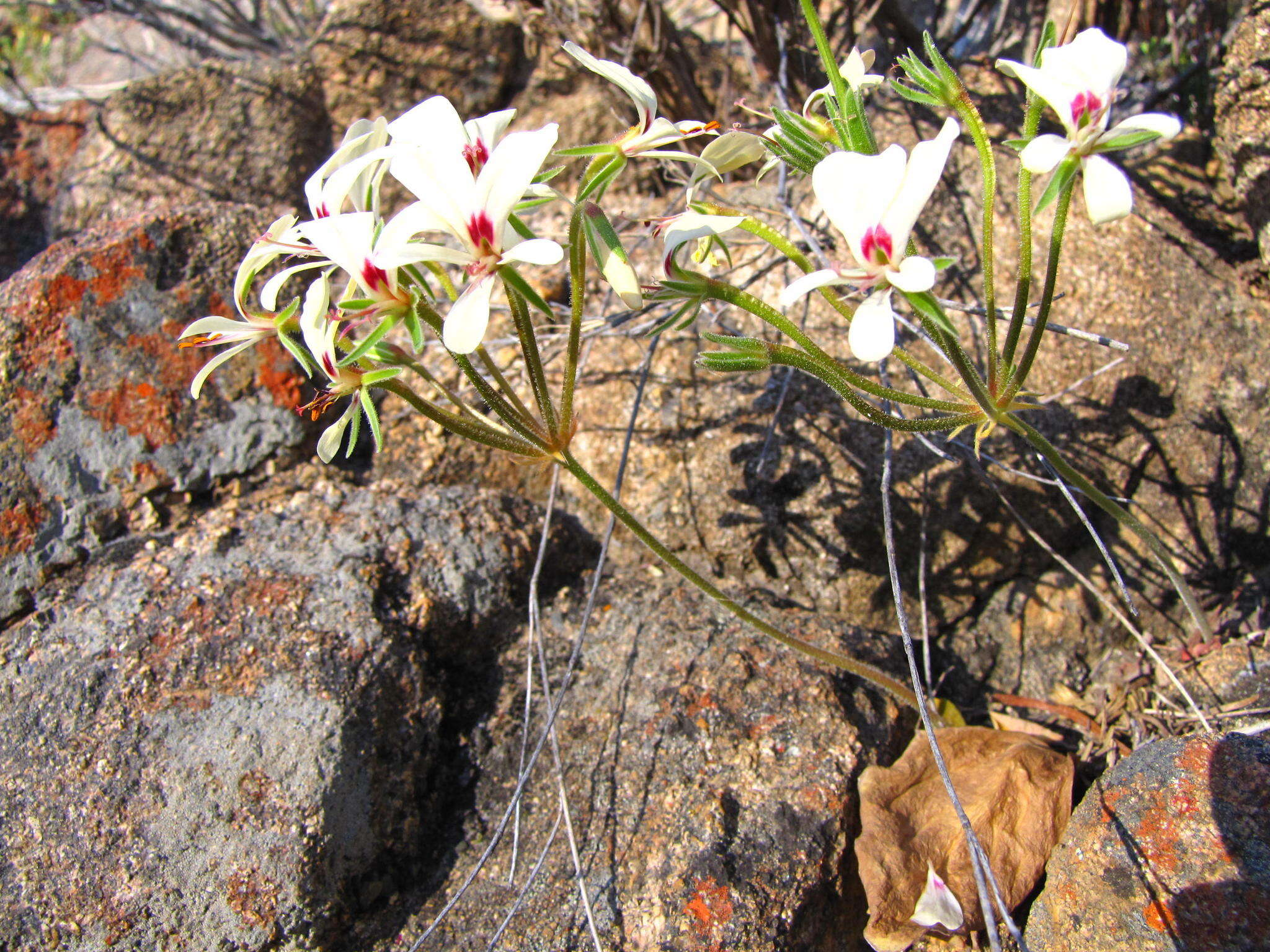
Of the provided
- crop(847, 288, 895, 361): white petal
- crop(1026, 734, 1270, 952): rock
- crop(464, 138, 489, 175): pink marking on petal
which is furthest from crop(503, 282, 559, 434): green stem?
crop(1026, 734, 1270, 952): rock

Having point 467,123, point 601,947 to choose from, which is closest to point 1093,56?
point 467,123

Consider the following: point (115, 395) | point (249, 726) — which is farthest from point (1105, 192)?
point (115, 395)

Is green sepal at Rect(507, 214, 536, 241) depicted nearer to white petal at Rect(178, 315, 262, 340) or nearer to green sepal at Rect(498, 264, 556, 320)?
green sepal at Rect(498, 264, 556, 320)

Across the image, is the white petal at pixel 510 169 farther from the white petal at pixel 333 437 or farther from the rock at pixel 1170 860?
the rock at pixel 1170 860

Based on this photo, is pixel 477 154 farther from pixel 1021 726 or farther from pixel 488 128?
pixel 1021 726

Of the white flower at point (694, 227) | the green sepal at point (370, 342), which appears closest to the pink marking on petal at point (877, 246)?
the white flower at point (694, 227)

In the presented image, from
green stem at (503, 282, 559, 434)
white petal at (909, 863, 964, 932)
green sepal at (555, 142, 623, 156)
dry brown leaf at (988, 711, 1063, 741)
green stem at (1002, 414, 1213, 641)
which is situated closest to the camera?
green sepal at (555, 142, 623, 156)
